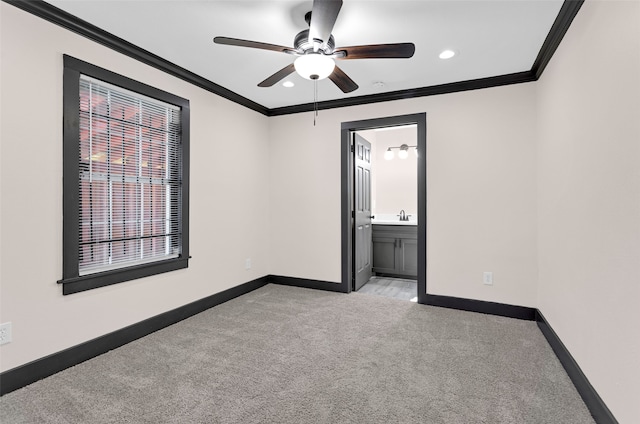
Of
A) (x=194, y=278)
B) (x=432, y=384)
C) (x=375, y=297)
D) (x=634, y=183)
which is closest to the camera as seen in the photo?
(x=634, y=183)

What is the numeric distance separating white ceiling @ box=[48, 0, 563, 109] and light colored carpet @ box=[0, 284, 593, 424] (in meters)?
2.42

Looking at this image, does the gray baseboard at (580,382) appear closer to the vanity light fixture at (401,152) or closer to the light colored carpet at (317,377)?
the light colored carpet at (317,377)

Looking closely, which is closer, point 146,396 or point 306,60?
point 146,396

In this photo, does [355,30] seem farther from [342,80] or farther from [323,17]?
[323,17]

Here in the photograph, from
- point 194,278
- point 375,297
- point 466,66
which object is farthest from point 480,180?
point 194,278

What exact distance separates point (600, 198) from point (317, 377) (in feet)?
6.38

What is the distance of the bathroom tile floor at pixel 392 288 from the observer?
4.08 metres

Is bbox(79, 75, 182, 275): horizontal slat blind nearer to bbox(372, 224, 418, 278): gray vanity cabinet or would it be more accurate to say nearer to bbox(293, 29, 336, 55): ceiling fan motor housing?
bbox(293, 29, 336, 55): ceiling fan motor housing

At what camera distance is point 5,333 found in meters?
1.94

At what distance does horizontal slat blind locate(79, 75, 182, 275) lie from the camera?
2.42 meters

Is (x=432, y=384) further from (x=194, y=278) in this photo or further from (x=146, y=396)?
(x=194, y=278)

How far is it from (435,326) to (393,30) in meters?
2.54

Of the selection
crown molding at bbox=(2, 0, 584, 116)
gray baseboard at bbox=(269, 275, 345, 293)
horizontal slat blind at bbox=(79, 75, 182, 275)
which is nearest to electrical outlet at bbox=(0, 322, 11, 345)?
horizontal slat blind at bbox=(79, 75, 182, 275)

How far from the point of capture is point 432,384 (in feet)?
6.73
